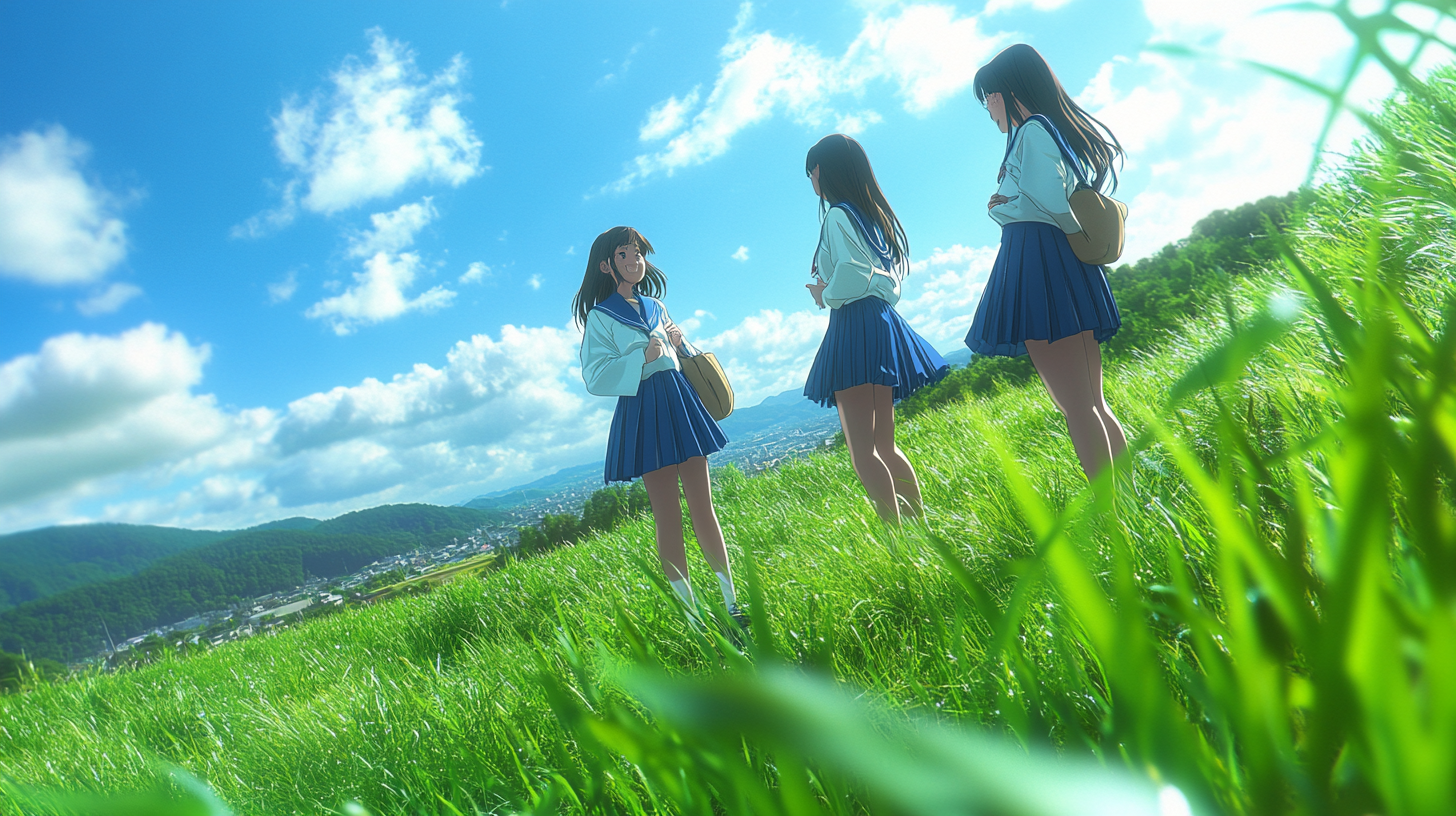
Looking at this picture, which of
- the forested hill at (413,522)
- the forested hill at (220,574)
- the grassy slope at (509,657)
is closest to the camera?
the grassy slope at (509,657)

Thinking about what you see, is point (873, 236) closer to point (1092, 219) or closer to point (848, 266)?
point (848, 266)

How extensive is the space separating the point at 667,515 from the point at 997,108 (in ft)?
8.89

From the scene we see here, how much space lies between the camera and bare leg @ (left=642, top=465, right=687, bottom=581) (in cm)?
353

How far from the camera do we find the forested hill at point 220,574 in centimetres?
8525

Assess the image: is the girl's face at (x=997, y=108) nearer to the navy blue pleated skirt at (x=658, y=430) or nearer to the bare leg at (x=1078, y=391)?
the bare leg at (x=1078, y=391)

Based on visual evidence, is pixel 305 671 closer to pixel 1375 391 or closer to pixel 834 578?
pixel 834 578

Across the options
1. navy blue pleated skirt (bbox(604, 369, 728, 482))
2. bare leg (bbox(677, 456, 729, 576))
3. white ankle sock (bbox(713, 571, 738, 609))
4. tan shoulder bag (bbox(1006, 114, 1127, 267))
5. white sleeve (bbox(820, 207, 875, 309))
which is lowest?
white ankle sock (bbox(713, 571, 738, 609))

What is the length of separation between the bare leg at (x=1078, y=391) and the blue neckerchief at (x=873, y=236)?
1.13 metres

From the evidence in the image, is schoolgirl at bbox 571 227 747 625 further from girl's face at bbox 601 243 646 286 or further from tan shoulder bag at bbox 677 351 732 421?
tan shoulder bag at bbox 677 351 732 421

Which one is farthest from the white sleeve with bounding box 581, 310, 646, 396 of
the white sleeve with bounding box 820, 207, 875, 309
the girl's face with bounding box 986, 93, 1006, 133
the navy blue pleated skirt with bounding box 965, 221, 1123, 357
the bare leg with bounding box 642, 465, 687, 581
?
the girl's face with bounding box 986, 93, 1006, 133

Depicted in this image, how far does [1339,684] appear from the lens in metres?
0.27

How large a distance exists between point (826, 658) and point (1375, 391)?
0.48 metres

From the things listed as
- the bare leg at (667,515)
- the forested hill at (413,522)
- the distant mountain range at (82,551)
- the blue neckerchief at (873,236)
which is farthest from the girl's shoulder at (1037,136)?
the distant mountain range at (82,551)

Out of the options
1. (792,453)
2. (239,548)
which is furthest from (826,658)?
(239,548)
